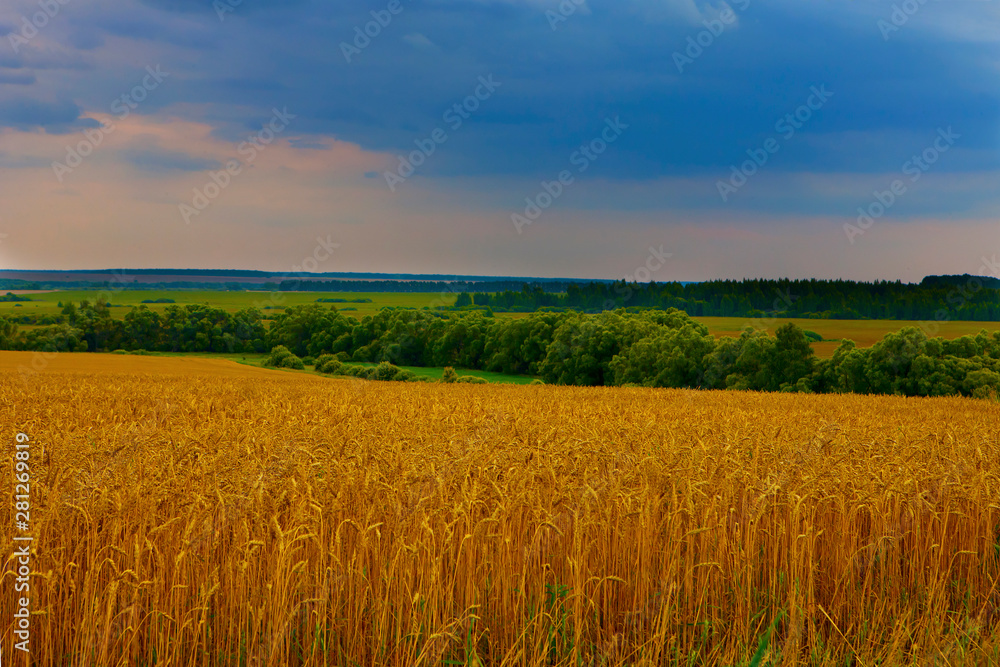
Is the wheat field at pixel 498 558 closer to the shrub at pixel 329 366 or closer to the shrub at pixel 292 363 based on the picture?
the shrub at pixel 329 366

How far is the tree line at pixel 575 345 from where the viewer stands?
4559 centimetres

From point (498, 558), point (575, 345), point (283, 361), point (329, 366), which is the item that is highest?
point (498, 558)

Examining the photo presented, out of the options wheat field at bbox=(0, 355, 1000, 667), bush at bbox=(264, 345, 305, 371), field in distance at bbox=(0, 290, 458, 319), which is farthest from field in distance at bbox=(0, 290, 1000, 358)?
wheat field at bbox=(0, 355, 1000, 667)

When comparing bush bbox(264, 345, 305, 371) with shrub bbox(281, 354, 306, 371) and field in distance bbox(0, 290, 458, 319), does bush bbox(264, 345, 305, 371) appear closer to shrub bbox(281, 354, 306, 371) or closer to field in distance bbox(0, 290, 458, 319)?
shrub bbox(281, 354, 306, 371)

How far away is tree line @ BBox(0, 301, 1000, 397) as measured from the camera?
4559cm

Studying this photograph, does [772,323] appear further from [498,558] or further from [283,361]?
[498,558]

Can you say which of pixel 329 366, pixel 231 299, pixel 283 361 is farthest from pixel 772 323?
pixel 231 299

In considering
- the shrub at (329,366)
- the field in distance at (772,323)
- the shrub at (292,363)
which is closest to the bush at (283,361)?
the shrub at (292,363)

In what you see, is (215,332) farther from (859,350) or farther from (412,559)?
(412,559)

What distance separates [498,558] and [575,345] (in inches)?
2662

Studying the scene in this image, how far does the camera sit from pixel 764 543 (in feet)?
18.3

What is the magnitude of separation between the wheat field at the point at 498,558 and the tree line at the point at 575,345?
37.8 m

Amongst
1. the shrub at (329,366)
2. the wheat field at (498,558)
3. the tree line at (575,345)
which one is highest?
the wheat field at (498,558)

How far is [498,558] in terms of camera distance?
15.5 ft
